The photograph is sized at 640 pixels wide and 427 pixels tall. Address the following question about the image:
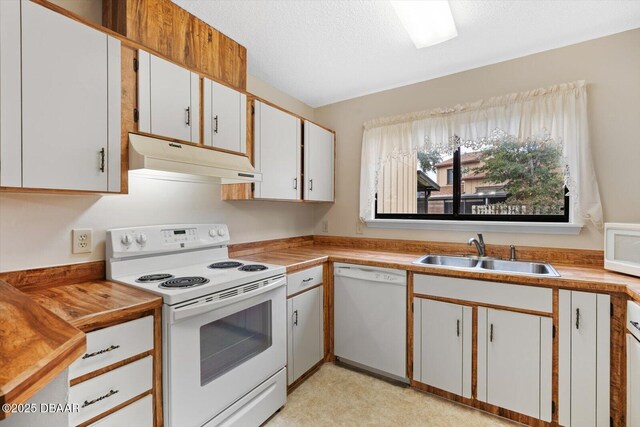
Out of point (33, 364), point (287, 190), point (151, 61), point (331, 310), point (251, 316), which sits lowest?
point (331, 310)

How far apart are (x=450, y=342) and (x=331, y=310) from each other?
92 cm

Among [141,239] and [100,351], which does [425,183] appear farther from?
[100,351]

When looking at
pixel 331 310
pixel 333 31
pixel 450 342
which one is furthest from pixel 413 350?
pixel 333 31

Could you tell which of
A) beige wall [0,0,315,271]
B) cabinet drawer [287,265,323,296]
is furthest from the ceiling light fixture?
cabinet drawer [287,265,323,296]

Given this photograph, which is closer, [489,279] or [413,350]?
[489,279]

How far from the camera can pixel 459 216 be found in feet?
8.54

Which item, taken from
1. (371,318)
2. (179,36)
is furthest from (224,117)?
(371,318)

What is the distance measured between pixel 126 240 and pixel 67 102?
0.73 meters

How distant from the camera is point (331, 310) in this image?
98.8 inches

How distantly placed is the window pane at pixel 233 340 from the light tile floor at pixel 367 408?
1.73 feet

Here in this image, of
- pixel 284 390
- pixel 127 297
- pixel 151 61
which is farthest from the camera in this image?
pixel 284 390

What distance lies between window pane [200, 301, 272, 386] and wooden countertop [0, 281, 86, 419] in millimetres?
747

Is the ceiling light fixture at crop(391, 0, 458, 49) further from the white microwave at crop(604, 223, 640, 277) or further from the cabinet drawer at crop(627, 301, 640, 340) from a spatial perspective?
the cabinet drawer at crop(627, 301, 640, 340)

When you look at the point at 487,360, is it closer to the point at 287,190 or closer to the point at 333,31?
the point at 287,190
